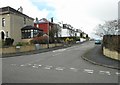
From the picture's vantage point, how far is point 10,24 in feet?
183

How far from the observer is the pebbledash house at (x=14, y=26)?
56.2 m

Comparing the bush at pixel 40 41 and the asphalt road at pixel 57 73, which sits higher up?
the bush at pixel 40 41

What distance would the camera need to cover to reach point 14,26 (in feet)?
188

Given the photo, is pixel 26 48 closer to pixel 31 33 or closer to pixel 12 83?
pixel 31 33

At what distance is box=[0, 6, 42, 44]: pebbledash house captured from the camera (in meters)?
56.2

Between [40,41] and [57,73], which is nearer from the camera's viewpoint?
[57,73]

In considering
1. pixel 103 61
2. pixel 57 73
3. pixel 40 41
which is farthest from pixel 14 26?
pixel 57 73

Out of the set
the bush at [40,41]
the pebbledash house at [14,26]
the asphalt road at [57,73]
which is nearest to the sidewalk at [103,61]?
the asphalt road at [57,73]

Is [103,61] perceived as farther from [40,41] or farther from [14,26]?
[14,26]

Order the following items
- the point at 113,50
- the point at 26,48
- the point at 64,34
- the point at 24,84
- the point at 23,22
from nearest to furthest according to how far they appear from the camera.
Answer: the point at 24,84 < the point at 113,50 < the point at 26,48 < the point at 23,22 < the point at 64,34

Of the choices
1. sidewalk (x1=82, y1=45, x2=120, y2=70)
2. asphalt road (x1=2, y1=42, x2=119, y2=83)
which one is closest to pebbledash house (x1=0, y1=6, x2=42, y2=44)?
sidewalk (x1=82, y1=45, x2=120, y2=70)

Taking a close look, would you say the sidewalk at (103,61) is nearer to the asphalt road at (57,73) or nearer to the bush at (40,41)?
the asphalt road at (57,73)

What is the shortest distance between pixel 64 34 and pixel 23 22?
6124 cm

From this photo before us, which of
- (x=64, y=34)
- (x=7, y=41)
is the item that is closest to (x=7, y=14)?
→ (x=7, y=41)
